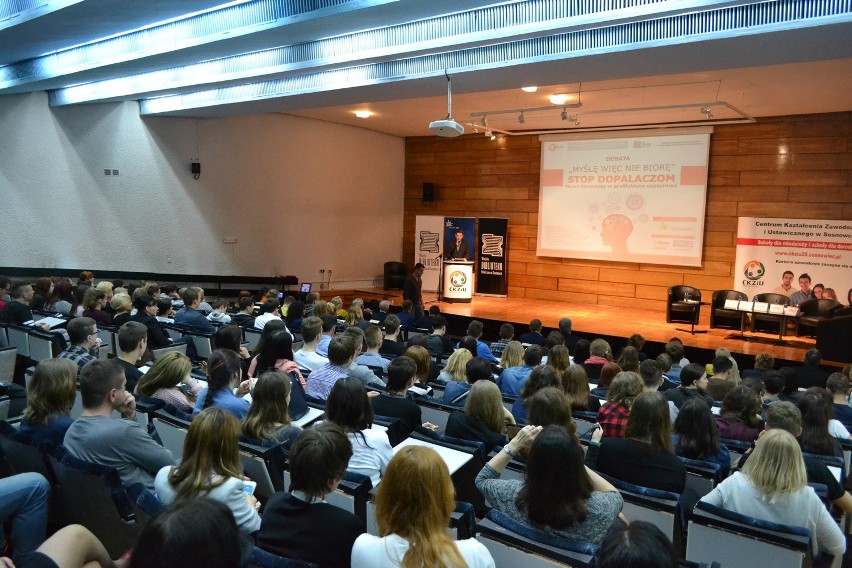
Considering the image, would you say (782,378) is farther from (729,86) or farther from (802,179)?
(802,179)

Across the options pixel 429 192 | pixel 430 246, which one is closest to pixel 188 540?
pixel 430 246

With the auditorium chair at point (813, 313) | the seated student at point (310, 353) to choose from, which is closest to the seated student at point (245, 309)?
the seated student at point (310, 353)

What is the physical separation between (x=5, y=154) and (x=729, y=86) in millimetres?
10767

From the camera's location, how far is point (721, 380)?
509cm

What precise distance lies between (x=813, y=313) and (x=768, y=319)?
2.11 ft

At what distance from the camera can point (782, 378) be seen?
5.27 m

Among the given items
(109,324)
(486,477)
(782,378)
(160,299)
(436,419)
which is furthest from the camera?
(160,299)

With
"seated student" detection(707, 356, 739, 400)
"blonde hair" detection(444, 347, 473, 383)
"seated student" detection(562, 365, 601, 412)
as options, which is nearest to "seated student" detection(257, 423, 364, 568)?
"seated student" detection(562, 365, 601, 412)

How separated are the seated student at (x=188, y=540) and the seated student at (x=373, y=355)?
3779mm

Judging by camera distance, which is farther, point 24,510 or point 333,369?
point 333,369

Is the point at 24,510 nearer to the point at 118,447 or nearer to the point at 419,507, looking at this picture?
the point at 118,447

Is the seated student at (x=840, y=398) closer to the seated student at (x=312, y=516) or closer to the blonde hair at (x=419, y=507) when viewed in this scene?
the blonde hair at (x=419, y=507)

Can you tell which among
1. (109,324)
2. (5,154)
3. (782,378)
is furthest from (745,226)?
(5,154)

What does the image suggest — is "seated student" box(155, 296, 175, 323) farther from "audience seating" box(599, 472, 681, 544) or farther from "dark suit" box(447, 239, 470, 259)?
"dark suit" box(447, 239, 470, 259)
